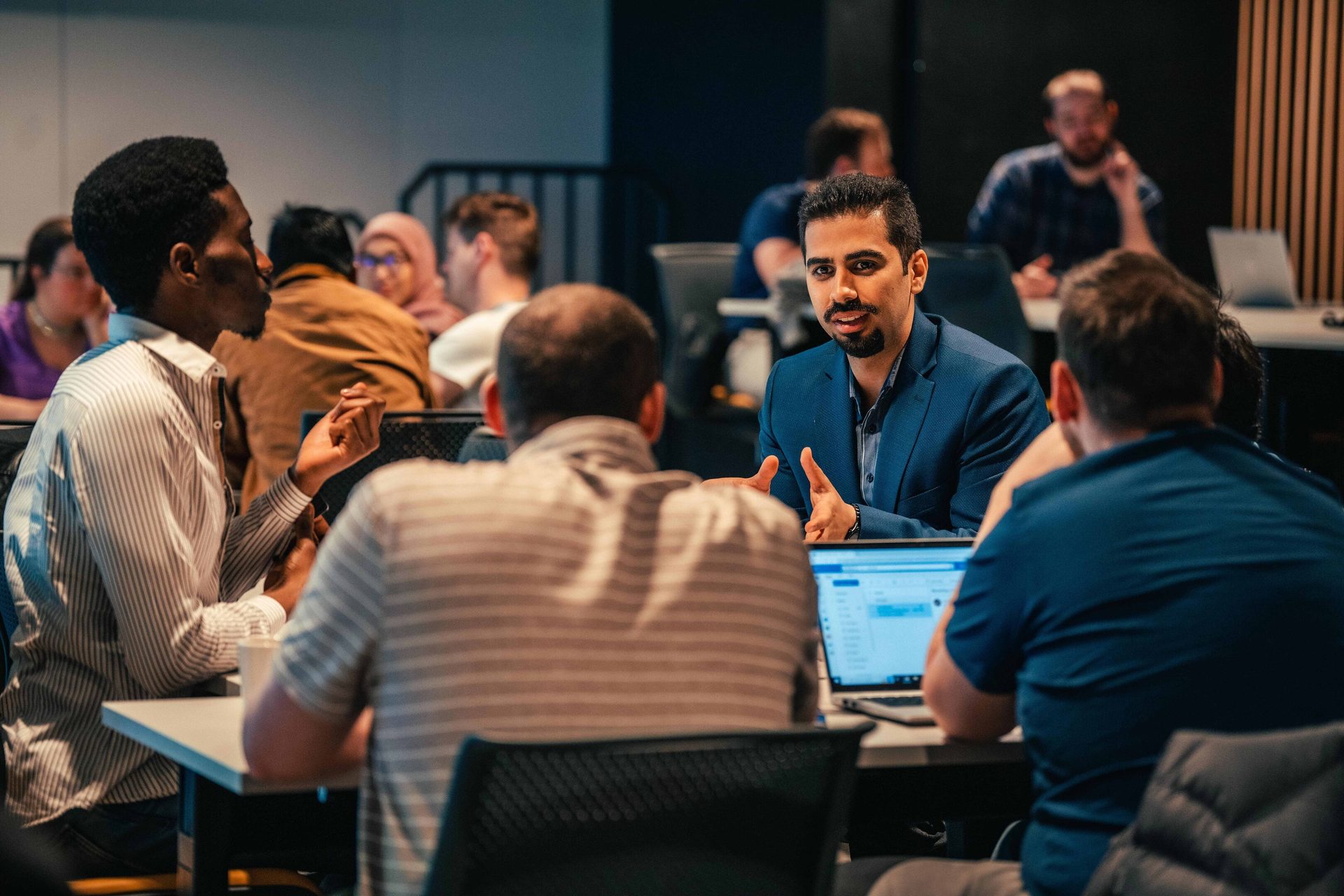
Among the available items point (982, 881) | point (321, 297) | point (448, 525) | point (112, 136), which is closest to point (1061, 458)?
point (982, 881)

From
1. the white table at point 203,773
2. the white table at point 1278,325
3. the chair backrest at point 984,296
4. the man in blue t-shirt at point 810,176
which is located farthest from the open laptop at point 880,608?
the man in blue t-shirt at point 810,176

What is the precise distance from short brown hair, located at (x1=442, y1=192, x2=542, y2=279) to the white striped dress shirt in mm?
2481

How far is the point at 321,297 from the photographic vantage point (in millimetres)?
3750

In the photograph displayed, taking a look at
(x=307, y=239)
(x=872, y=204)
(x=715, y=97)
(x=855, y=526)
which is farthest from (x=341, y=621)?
(x=715, y=97)

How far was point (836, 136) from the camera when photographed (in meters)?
6.31

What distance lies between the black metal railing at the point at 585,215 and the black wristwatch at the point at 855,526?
5.98 meters

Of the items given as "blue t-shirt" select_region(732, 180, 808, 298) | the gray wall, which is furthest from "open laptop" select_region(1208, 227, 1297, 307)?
the gray wall

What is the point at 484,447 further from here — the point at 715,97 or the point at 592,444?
the point at 715,97

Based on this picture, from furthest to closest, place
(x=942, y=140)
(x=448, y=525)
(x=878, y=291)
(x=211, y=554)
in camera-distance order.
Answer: (x=942, y=140)
(x=878, y=291)
(x=211, y=554)
(x=448, y=525)

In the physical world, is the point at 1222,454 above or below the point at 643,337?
below

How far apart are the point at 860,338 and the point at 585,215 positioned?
6.23 meters

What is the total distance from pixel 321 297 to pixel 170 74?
511cm

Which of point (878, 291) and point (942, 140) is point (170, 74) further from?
point (878, 291)

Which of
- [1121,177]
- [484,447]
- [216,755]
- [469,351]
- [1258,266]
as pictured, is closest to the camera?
[216,755]
